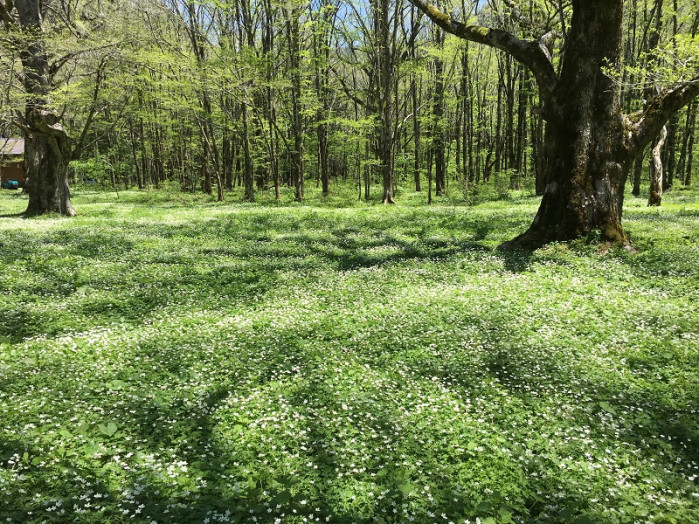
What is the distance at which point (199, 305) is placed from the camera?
9.67 m

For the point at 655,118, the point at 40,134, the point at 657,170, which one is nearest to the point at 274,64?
the point at 40,134

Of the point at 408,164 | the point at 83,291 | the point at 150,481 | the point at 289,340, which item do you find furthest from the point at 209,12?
the point at 150,481

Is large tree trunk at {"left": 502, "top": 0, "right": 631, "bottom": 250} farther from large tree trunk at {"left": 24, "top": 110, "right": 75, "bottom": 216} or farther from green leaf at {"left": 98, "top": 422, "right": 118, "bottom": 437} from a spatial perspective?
large tree trunk at {"left": 24, "top": 110, "right": 75, "bottom": 216}

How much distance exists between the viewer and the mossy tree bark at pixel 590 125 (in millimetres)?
11844

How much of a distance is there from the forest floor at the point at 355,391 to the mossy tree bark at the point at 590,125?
1161 mm

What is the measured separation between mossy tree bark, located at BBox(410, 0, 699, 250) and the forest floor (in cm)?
116

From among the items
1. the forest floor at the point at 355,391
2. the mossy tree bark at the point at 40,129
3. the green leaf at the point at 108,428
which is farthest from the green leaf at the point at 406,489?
the mossy tree bark at the point at 40,129

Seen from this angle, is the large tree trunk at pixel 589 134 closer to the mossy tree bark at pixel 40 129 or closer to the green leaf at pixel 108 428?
the green leaf at pixel 108 428

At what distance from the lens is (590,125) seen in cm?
1212

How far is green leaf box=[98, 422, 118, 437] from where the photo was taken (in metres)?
4.94

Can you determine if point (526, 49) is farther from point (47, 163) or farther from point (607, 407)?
point (47, 163)

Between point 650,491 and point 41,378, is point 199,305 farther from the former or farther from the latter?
point 650,491

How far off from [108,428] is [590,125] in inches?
551

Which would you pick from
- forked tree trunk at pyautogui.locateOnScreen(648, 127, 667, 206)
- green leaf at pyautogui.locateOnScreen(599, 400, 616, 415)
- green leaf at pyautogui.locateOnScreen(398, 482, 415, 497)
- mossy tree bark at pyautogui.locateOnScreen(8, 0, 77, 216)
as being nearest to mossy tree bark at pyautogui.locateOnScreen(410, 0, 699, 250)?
green leaf at pyautogui.locateOnScreen(599, 400, 616, 415)
